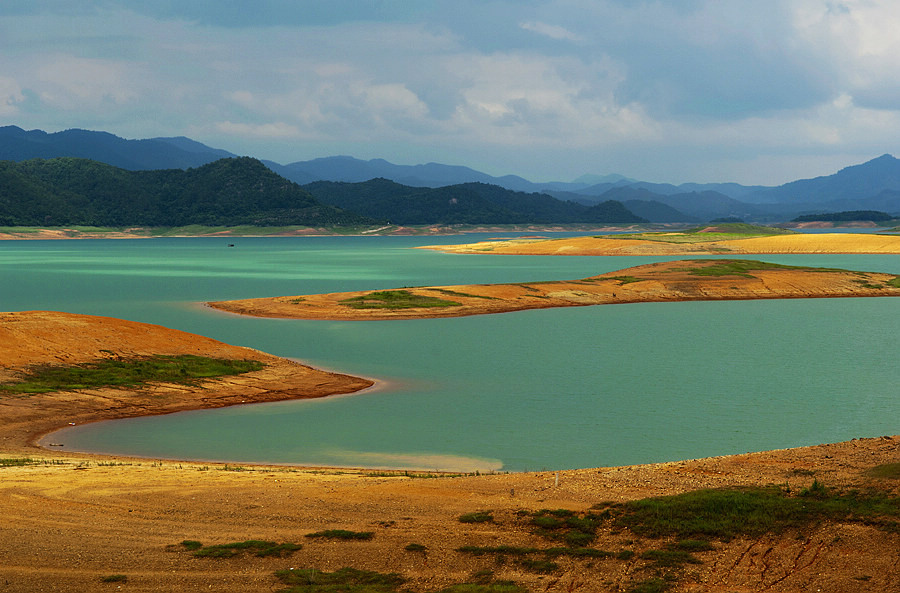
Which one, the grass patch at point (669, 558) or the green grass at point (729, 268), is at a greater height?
the green grass at point (729, 268)

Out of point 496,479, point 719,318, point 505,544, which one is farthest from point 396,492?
point 719,318

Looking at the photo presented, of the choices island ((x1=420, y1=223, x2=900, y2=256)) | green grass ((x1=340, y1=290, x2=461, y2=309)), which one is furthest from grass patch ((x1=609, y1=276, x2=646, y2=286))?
island ((x1=420, y1=223, x2=900, y2=256))

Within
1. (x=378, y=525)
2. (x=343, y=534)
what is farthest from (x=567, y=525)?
(x=343, y=534)

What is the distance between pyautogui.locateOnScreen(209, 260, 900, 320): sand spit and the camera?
65250 millimetres

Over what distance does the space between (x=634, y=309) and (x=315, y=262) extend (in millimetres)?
83219

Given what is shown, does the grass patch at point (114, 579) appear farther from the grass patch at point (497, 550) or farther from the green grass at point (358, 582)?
the grass patch at point (497, 550)

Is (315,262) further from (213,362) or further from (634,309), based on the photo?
(213,362)

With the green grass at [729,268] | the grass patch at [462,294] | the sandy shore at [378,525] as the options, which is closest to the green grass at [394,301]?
the grass patch at [462,294]

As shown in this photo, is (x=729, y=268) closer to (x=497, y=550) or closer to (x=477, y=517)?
(x=477, y=517)

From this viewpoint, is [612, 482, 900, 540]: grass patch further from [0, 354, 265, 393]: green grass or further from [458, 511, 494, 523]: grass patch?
[0, 354, 265, 393]: green grass

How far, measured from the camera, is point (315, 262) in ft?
477

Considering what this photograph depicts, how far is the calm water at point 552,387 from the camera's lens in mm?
25375

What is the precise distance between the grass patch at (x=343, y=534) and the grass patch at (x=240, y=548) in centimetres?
54

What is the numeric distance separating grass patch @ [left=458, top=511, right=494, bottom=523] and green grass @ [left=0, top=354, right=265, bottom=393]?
20.9 metres
